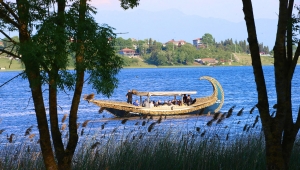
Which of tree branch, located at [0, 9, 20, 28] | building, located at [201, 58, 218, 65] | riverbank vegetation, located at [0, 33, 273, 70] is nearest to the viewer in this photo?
tree branch, located at [0, 9, 20, 28]

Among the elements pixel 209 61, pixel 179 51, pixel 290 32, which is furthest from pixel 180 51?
pixel 290 32

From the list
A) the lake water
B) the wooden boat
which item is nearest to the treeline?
the lake water

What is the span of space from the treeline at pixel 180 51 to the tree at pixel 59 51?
470 ft

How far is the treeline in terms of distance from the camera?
161587 mm

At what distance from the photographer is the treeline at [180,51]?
530 ft

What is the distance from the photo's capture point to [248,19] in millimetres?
6129

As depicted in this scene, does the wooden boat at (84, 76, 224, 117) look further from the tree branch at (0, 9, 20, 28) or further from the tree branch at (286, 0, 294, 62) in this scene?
the tree branch at (0, 9, 20, 28)

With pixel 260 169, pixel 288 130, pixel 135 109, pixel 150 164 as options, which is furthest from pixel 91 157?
pixel 135 109

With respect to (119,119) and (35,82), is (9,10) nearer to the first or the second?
(35,82)

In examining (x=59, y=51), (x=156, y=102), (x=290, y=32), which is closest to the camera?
(x=59, y=51)

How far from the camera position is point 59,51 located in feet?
18.1

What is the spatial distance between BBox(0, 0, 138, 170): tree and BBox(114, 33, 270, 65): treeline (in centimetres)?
14332

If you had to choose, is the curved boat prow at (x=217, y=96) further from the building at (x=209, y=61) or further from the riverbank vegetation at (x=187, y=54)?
the building at (x=209, y=61)

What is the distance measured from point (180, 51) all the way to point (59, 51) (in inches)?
6494
